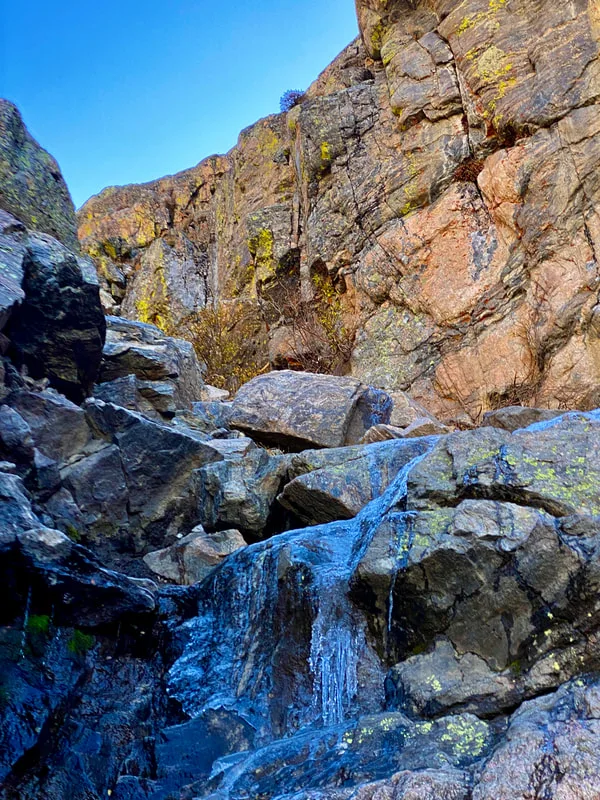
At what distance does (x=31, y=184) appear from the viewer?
9.67m

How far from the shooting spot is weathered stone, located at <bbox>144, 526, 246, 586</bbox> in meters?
7.69

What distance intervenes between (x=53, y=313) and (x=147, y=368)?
2.57m

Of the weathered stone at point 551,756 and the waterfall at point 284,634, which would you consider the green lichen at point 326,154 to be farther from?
the weathered stone at point 551,756

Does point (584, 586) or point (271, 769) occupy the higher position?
point (584, 586)

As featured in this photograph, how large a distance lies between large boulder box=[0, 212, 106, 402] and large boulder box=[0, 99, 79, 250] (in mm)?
489

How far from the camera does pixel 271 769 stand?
4375 mm

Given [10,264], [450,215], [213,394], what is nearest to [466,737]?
[10,264]

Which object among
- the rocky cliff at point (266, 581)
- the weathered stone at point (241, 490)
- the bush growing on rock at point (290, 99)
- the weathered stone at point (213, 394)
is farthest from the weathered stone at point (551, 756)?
the bush growing on rock at point (290, 99)

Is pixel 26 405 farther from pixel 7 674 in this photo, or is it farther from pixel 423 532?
pixel 423 532

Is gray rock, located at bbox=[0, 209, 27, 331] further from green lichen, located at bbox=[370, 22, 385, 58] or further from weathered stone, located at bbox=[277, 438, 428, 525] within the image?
green lichen, located at bbox=[370, 22, 385, 58]

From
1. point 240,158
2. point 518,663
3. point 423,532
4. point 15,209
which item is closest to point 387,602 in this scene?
point 423,532

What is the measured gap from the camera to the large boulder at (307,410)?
10.1 metres

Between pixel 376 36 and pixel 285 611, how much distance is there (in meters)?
20.5

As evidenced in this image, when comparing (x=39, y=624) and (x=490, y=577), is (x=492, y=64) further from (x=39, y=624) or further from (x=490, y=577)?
(x=39, y=624)
